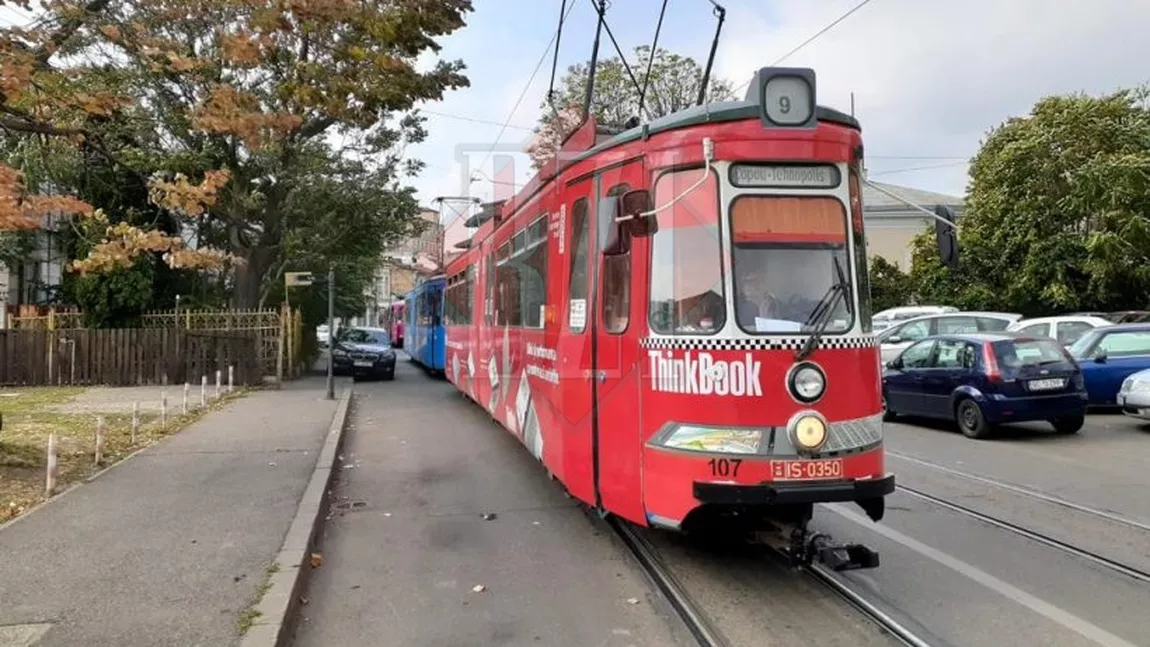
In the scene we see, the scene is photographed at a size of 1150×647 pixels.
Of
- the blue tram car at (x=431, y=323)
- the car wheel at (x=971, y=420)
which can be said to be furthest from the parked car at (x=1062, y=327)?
the blue tram car at (x=431, y=323)

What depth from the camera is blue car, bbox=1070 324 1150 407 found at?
45.8 feet

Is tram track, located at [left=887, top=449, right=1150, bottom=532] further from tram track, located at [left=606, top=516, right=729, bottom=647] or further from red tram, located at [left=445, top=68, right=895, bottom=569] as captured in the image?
tram track, located at [left=606, top=516, right=729, bottom=647]

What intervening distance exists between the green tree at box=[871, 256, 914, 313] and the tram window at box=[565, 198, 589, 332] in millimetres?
32321

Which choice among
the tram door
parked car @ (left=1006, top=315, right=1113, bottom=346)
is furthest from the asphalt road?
parked car @ (left=1006, top=315, right=1113, bottom=346)

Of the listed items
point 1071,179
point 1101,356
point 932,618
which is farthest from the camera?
point 1071,179

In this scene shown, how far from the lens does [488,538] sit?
276 inches

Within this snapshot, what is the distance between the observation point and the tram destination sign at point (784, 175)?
5285 mm

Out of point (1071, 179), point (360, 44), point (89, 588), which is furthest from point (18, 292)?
point (1071, 179)

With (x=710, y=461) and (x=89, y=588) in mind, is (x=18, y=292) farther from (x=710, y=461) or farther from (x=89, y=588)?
(x=710, y=461)

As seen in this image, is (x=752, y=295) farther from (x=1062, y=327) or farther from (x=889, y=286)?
(x=889, y=286)

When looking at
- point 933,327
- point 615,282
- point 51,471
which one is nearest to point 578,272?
point 615,282

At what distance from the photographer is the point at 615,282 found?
5.95 meters

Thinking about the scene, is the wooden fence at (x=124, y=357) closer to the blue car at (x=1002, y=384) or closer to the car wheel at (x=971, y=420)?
the blue car at (x=1002, y=384)

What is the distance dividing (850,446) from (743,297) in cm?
110
